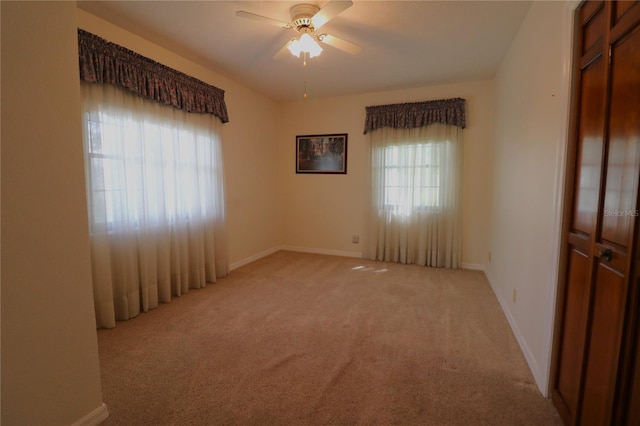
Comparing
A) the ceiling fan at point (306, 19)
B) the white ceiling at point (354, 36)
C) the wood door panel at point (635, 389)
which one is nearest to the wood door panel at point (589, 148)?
the wood door panel at point (635, 389)

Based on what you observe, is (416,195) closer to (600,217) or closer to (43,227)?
(600,217)

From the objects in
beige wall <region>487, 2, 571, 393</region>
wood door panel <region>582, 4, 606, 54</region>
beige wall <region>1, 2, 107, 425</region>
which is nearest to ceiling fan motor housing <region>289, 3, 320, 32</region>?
beige wall <region>1, 2, 107, 425</region>

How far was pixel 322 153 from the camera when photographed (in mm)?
4762

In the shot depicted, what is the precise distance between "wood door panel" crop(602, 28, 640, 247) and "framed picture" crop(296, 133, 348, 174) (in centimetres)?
361

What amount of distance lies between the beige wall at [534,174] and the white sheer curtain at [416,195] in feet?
3.33

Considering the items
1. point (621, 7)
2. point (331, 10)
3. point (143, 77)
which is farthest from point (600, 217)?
point (143, 77)

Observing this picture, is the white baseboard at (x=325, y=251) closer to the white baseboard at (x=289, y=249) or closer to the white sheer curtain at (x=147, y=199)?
the white baseboard at (x=289, y=249)

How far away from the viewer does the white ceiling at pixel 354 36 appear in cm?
220

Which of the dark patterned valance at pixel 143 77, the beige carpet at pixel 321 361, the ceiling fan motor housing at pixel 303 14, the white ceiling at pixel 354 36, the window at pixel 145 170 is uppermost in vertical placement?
the white ceiling at pixel 354 36

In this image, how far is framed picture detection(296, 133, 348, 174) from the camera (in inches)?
182

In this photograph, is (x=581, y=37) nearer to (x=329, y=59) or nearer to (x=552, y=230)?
(x=552, y=230)

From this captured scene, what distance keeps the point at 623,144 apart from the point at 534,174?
995mm

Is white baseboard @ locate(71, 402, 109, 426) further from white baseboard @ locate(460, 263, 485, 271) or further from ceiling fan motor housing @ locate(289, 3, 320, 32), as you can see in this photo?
white baseboard @ locate(460, 263, 485, 271)

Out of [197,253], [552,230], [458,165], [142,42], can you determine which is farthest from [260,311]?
[458,165]
